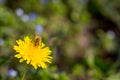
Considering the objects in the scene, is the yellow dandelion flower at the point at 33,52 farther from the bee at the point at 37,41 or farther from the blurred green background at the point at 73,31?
the blurred green background at the point at 73,31

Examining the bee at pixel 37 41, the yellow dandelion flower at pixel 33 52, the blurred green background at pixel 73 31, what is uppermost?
the blurred green background at pixel 73 31

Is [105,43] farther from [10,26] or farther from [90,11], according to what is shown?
[10,26]

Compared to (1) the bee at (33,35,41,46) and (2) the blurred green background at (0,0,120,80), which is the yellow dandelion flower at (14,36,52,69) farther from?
(2) the blurred green background at (0,0,120,80)

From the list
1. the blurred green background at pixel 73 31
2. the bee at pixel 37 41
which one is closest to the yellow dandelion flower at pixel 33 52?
the bee at pixel 37 41

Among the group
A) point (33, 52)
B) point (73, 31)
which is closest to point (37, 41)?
point (33, 52)

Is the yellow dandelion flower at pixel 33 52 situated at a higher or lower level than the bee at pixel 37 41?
lower

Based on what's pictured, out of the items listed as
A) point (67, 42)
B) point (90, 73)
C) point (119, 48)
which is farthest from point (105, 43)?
point (90, 73)
